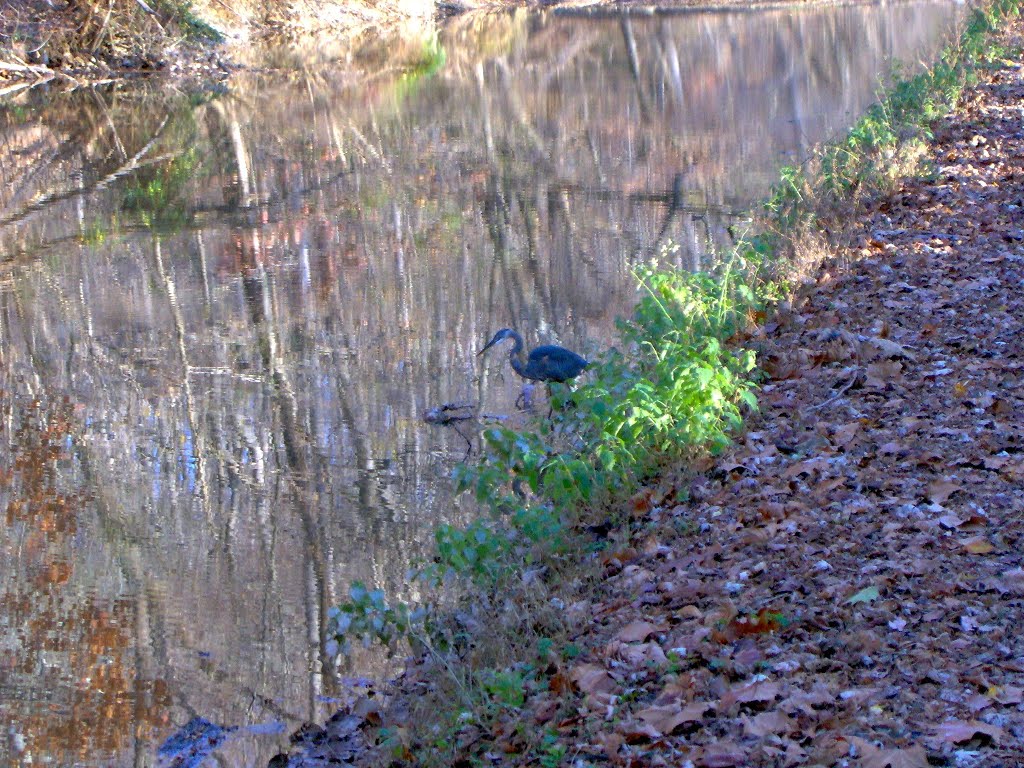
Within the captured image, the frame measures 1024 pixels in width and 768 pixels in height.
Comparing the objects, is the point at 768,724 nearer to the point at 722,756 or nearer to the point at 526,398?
the point at 722,756

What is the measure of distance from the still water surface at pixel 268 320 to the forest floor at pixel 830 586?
126 centimetres

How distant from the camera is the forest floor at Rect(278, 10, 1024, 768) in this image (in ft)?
12.7

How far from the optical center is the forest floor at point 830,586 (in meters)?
3.88

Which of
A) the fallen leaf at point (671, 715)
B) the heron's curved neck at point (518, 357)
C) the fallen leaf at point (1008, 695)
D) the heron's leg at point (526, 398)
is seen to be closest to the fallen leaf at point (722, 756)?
the fallen leaf at point (671, 715)

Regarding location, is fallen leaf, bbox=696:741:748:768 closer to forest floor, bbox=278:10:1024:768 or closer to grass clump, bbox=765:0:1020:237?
forest floor, bbox=278:10:1024:768

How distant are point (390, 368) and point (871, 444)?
4.60 metres

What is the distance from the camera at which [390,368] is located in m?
9.58

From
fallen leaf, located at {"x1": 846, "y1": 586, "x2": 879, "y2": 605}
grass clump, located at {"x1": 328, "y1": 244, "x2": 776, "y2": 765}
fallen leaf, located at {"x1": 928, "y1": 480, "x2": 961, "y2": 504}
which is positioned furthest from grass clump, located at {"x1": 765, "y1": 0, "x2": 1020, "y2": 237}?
fallen leaf, located at {"x1": 846, "y1": 586, "x2": 879, "y2": 605}

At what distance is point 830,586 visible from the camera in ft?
15.6

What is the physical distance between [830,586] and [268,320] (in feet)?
23.6

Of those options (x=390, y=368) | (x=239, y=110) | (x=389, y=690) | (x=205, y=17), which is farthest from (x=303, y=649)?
(x=205, y=17)

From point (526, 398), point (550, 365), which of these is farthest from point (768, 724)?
point (526, 398)

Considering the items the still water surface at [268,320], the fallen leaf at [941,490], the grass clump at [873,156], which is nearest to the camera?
the fallen leaf at [941,490]

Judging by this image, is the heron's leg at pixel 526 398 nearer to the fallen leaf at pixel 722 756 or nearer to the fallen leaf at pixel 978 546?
the fallen leaf at pixel 978 546
